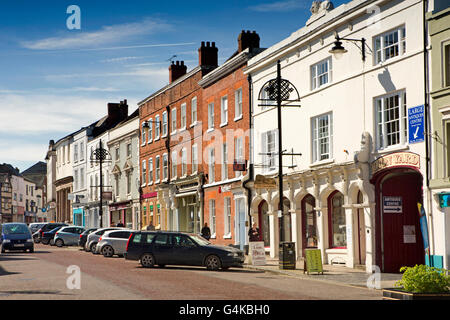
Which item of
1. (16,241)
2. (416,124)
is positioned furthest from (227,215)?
(416,124)

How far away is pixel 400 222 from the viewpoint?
25.3 meters

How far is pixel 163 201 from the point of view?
168ft

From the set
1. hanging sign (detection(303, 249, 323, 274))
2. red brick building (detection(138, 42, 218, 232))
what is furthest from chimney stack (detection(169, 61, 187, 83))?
hanging sign (detection(303, 249, 323, 274))

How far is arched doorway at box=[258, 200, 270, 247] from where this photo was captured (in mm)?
35344

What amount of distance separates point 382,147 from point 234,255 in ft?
22.6

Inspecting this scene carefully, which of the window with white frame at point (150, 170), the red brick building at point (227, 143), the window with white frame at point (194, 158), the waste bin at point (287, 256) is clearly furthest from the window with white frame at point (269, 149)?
the window with white frame at point (150, 170)

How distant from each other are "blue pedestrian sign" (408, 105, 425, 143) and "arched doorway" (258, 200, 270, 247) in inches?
513

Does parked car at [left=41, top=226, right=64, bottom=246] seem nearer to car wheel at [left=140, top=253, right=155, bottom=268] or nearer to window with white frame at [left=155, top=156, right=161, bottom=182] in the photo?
window with white frame at [left=155, top=156, right=161, bottom=182]

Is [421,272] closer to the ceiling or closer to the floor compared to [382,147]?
closer to the floor

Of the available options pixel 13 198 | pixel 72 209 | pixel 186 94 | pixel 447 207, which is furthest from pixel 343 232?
pixel 13 198

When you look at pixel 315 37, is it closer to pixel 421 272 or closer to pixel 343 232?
pixel 343 232

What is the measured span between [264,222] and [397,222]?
1124 centimetres

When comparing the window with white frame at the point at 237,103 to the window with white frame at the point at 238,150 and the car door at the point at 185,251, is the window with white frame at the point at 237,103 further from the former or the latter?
the car door at the point at 185,251

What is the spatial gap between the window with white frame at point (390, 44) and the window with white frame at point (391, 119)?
1.44 m
